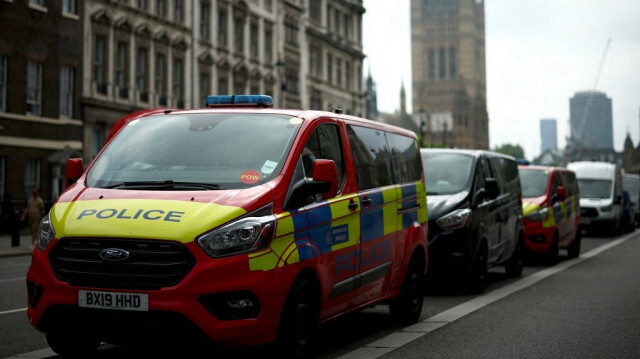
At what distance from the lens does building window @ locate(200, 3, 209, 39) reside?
49.2 metres

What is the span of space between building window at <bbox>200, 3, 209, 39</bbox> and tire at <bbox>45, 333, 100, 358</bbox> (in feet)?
140

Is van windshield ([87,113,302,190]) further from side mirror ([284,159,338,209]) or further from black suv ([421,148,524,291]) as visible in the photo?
black suv ([421,148,524,291])

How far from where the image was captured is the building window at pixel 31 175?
35719 millimetres

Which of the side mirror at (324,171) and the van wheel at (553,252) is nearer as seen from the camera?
the side mirror at (324,171)

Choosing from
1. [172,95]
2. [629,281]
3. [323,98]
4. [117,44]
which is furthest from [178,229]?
[323,98]

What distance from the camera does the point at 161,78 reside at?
148ft

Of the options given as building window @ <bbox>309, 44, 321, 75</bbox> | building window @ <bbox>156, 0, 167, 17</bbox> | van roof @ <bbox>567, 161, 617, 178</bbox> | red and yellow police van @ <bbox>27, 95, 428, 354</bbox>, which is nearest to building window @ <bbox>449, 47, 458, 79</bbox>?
building window @ <bbox>309, 44, 321, 75</bbox>

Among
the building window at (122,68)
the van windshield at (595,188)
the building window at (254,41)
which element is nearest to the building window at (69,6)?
the building window at (122,68)

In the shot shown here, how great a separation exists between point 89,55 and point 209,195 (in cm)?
3356

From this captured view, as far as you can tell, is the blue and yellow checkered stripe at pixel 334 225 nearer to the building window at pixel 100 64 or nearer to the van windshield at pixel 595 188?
the van windshield at pixel 595 188

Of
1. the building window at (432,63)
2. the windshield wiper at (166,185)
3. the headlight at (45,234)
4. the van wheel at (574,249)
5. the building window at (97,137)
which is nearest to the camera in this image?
the headlight at (45,234)

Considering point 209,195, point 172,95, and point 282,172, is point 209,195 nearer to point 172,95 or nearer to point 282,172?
point 282,172

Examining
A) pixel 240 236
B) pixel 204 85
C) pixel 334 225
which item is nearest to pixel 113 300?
pixel 240 236

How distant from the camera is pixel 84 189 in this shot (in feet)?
23.8
